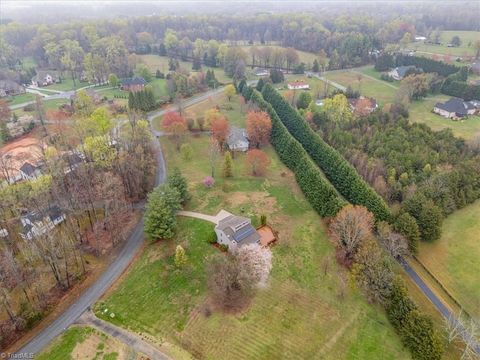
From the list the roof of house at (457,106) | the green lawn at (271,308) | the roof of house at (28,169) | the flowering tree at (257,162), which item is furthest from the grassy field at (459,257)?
the roof of house at (28,169)

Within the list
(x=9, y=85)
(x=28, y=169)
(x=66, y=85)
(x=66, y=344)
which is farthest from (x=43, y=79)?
(x=66, y=344)

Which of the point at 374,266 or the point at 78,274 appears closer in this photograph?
the point at 374,266

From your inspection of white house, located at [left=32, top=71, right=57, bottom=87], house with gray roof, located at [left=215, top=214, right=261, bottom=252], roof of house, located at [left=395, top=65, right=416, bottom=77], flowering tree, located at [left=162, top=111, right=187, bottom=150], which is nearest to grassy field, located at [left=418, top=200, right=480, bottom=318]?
house with gray roof, located at [left=215, top=214, right=261, bottom=252]

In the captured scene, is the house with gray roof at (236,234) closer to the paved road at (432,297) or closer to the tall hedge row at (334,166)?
the tall hedge row at (334,166)

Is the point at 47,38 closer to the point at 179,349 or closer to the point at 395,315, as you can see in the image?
the point at 179,349

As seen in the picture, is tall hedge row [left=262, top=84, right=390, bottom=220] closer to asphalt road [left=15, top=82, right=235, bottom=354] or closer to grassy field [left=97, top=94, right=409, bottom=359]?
grassy field [left=97, top=94, right=409, bottom=359]

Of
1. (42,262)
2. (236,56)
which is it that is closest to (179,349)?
(42,262)

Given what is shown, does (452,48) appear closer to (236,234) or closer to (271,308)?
(236,234)
